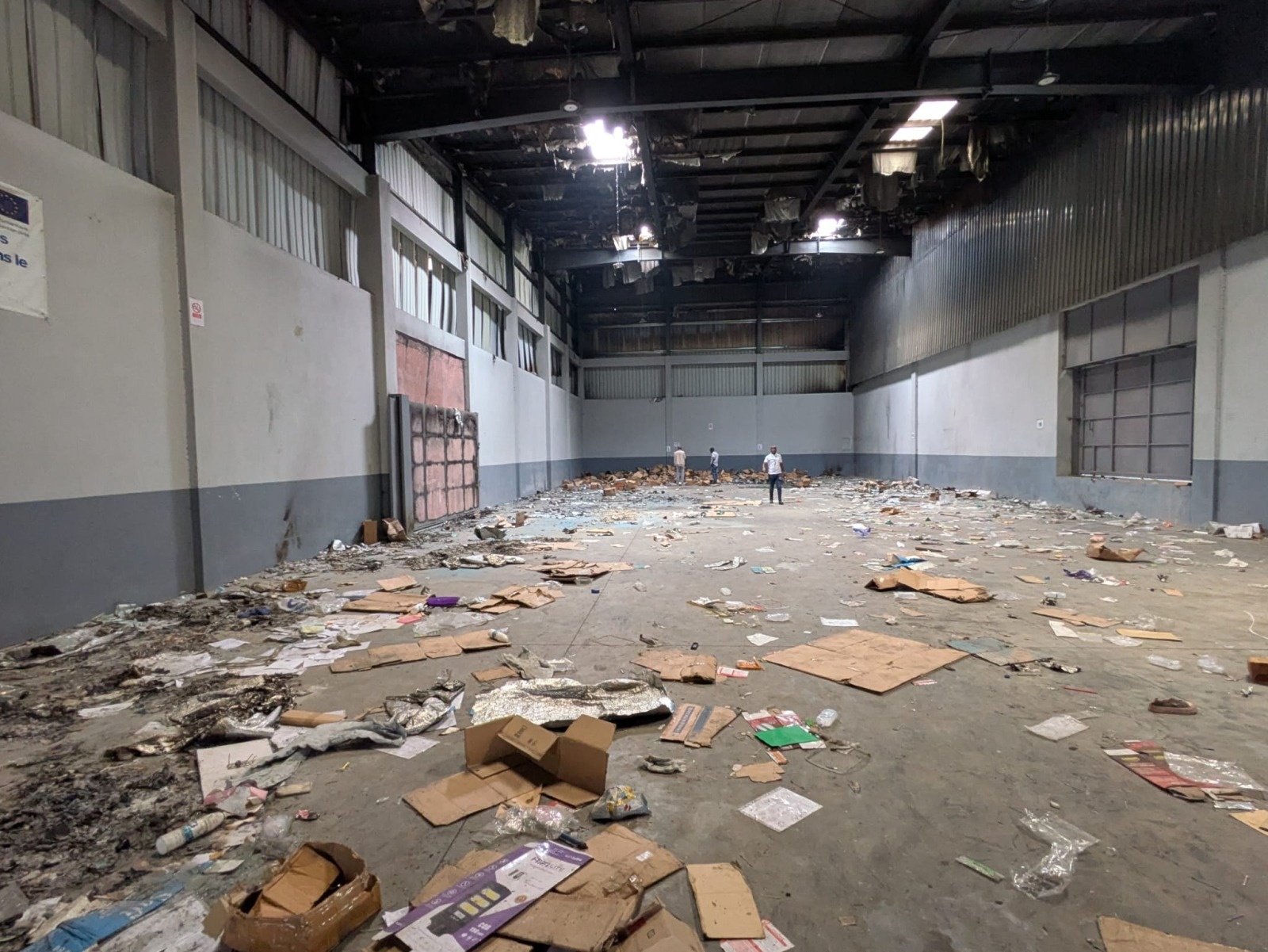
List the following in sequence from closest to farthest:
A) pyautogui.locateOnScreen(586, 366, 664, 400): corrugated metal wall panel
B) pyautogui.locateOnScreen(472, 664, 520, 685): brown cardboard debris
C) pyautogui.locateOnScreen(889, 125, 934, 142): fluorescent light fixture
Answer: pyautogui.locateOnScreen(472, 664, 520, 685): brown cardboard debris
pyautogui.locateOnScreen(889, 125, 934, 142): fluorescent light fixture
pyautogui.locateOnScreen(586, 366, 664, 400): corrugated metal wall panel

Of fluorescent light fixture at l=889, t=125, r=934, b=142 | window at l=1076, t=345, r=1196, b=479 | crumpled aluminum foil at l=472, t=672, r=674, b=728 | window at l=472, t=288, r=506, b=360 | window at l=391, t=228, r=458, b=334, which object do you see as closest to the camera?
crumpled aluminum foil at l=472, t=672, r=674, b=728

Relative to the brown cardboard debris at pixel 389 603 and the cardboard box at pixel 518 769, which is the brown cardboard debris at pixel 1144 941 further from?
the brown cardboard debris at pixel 389 603

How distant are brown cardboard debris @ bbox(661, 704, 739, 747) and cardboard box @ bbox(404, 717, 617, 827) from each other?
42cm

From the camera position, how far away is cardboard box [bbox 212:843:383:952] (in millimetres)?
1349

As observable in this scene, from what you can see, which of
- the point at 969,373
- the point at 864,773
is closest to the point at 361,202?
the point at 864,773

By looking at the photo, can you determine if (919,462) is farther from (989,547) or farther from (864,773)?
(864,773)

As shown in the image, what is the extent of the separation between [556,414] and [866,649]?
15.6 meters

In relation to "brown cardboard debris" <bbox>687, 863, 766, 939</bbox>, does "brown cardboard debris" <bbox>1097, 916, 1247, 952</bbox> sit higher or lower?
higher

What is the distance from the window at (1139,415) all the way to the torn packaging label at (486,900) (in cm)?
989

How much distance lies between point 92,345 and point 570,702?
431 centimetres

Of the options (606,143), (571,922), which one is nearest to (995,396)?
(606,143)

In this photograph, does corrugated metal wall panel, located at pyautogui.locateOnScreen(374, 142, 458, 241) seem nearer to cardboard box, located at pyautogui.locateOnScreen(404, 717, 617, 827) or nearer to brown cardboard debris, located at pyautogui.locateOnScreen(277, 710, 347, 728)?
brown cardboard debris, located at pyautogui.locateOnScreen(277, 710, 347, 728)

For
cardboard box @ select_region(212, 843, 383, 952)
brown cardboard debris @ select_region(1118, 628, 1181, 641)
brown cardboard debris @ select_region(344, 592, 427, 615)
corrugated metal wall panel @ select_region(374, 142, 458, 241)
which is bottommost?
brown cardboard debris @ select_region(344, 592, 427, 615)

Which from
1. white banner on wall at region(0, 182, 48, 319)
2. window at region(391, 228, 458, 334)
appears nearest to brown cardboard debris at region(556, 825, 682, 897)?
white banner on wall at region(0, 182, 48, 319)
